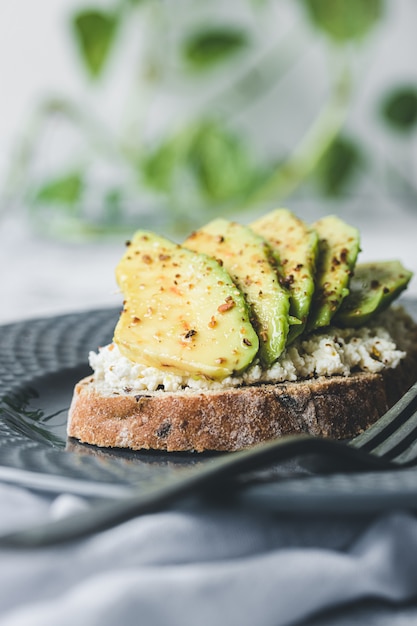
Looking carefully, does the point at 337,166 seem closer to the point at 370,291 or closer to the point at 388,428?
the point at 370,291

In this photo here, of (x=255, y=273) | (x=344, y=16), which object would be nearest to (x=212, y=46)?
(x=344, y=16)

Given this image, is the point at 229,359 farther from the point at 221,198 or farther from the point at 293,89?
the point at 293,89

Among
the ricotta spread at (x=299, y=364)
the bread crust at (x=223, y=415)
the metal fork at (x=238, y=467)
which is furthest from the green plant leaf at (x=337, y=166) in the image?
the metal fork at (x=238, y=467)

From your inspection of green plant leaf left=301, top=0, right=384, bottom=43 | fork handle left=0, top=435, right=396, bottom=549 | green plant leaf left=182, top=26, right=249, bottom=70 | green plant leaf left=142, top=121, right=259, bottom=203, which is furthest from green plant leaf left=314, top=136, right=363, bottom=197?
fork handle left=0, top=435, right=396, bottom=549

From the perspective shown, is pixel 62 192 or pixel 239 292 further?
pixel 62 192

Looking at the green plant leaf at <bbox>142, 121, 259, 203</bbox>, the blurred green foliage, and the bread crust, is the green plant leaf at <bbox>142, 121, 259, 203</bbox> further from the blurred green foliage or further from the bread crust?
the bread crust

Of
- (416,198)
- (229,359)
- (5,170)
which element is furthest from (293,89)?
(229,359)
